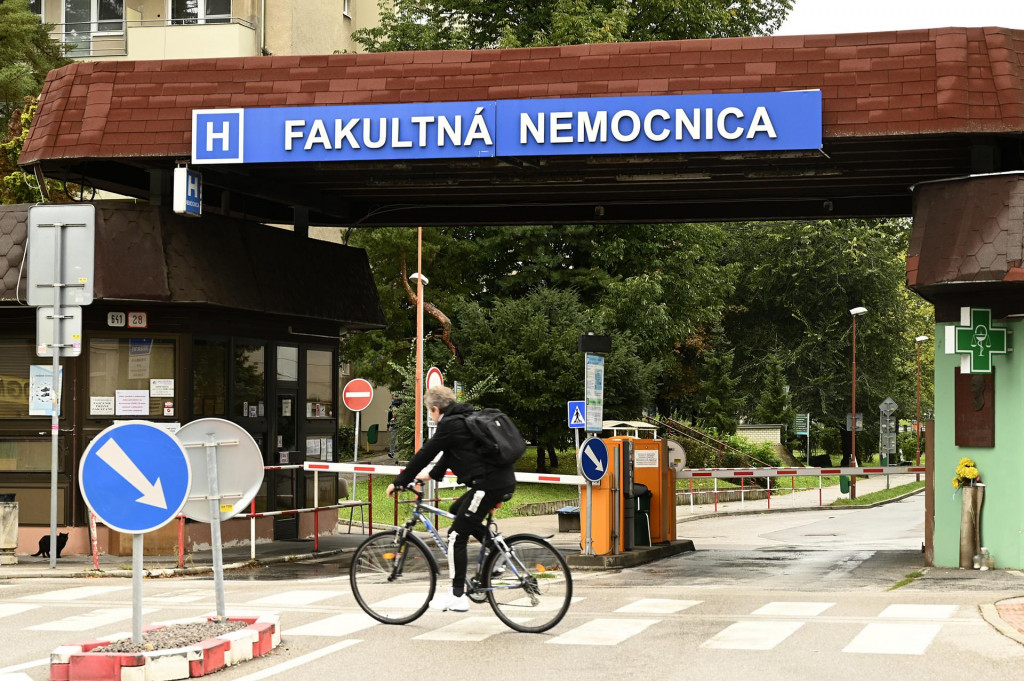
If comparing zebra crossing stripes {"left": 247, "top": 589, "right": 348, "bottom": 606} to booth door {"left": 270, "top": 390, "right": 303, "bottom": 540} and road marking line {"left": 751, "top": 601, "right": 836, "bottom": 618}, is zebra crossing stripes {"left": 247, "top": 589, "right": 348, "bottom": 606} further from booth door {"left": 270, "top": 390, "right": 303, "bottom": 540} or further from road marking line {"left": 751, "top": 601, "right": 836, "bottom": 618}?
booth door {"left": 270, "top": 390, "right": 303, "bottom": 540}

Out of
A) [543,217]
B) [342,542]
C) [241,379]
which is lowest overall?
[342,542]

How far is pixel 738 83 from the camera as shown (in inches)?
574

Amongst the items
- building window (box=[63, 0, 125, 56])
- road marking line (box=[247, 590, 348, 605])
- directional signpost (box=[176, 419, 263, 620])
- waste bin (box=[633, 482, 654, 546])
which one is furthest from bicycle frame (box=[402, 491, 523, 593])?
building window (box=[63, 0, 125, 56])

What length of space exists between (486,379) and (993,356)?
2554cm

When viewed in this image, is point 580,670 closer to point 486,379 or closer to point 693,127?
point 693,127

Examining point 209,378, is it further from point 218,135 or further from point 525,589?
point 525,589

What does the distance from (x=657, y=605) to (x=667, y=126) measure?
17.1ft

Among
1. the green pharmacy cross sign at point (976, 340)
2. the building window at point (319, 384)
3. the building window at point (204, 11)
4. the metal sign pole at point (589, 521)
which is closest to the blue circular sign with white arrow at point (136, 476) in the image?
the metal sign pole at point (589, 521)

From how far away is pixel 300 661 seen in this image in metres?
8.99

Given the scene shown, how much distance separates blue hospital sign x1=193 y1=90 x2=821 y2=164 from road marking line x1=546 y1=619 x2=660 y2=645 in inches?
225

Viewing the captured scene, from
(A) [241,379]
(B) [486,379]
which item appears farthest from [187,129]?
(B) [486,379]

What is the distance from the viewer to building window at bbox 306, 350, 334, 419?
66.1 ft

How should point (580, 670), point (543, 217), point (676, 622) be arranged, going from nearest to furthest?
1. point (580, 670)
2. point (676, 622)
3. point (543, 217)

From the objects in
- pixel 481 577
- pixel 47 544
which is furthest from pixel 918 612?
pixel 47 544
